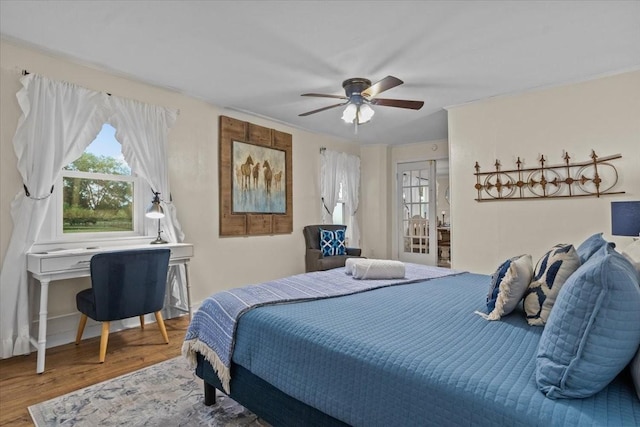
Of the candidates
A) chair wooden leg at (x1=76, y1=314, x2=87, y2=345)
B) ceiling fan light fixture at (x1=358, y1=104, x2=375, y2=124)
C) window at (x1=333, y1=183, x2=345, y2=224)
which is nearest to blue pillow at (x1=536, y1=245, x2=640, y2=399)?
ceiling fan light fixture at (x1=358, y1=104, x2=375, y2=124)

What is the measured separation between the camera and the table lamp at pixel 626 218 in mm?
2541

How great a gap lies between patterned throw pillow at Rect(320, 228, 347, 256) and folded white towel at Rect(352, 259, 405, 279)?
2721mm

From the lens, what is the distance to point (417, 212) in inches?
256

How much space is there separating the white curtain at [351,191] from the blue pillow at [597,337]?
5.27m

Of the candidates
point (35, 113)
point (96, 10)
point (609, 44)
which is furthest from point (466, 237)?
point (35, 113)

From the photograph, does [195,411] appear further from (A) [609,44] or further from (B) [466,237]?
(A) [609,44]

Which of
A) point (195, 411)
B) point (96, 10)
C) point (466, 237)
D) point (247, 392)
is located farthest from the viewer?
point (466, 237)

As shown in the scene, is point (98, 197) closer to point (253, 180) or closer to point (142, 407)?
point (253, 180)

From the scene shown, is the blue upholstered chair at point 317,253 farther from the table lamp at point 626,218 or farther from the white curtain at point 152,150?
the table lamp at point 626,218

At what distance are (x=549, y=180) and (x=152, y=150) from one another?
13.9ft

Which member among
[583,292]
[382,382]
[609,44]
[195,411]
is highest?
[609,44]

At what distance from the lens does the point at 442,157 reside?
6.15 m

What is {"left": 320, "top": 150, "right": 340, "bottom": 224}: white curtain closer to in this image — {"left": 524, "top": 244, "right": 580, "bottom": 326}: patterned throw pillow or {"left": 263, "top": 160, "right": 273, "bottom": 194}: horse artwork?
{"left": 263, "top": 160, "right": 273, "bottom": 194}: horse artwork

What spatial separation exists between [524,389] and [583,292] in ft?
1.09
